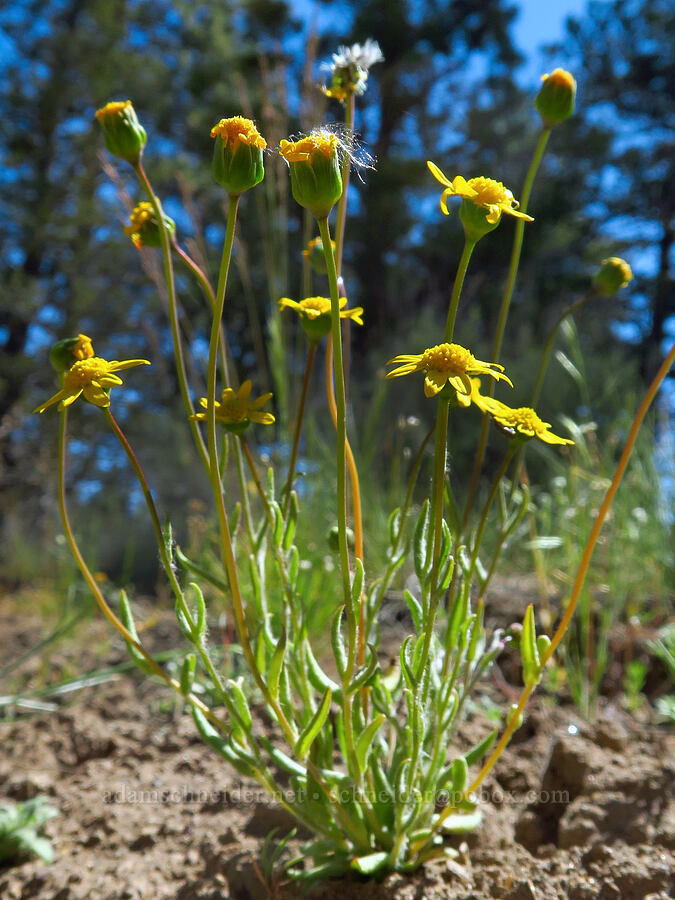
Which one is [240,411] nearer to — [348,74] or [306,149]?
[306,149]

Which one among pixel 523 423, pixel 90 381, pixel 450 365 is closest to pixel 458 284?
pixel 450 365

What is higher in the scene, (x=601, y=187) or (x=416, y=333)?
(x=601, y=187)

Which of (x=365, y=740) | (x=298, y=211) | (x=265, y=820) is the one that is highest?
(x=298, y=211)

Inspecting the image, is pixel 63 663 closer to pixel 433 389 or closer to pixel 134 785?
pixel 134 785

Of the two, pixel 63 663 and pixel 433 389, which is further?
pixel 63 663

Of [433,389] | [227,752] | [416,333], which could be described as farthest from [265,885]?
[416,333]
